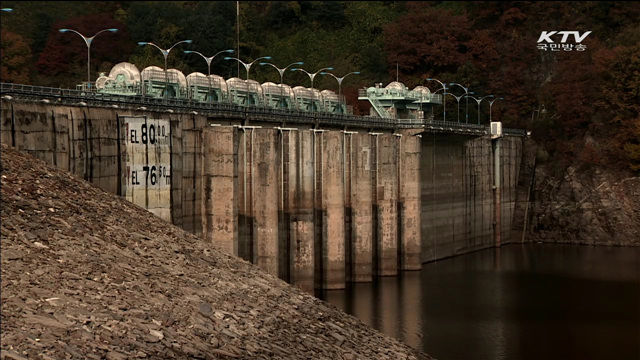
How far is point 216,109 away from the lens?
245 feet

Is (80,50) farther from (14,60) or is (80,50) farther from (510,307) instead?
(510,307)

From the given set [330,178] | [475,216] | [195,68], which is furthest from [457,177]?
[195,68]

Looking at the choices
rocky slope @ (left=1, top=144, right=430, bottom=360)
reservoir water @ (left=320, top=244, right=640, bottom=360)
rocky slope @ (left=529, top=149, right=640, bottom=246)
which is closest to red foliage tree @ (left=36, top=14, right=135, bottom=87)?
rocky slope @ (left=529, top=149, right=640, bottom=246)

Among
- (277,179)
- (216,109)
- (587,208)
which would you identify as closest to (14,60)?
(216,109)

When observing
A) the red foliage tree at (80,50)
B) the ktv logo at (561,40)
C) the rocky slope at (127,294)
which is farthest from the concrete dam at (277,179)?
the red foliage tree at (80,50)

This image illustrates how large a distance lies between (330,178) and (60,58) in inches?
3166

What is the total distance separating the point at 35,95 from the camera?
190 feet

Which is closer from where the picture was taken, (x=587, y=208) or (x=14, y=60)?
(x=587, y=208)

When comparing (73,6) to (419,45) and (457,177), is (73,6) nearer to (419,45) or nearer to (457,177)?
(419,45)

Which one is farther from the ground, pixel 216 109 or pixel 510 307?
pixel 216 109

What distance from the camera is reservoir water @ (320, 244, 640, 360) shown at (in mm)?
62938

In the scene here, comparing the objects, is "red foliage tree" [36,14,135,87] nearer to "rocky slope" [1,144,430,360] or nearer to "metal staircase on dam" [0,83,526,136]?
"metal staircase on dam" [0,83,526,136]

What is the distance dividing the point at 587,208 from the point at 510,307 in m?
49.9

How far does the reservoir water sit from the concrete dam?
327cm
